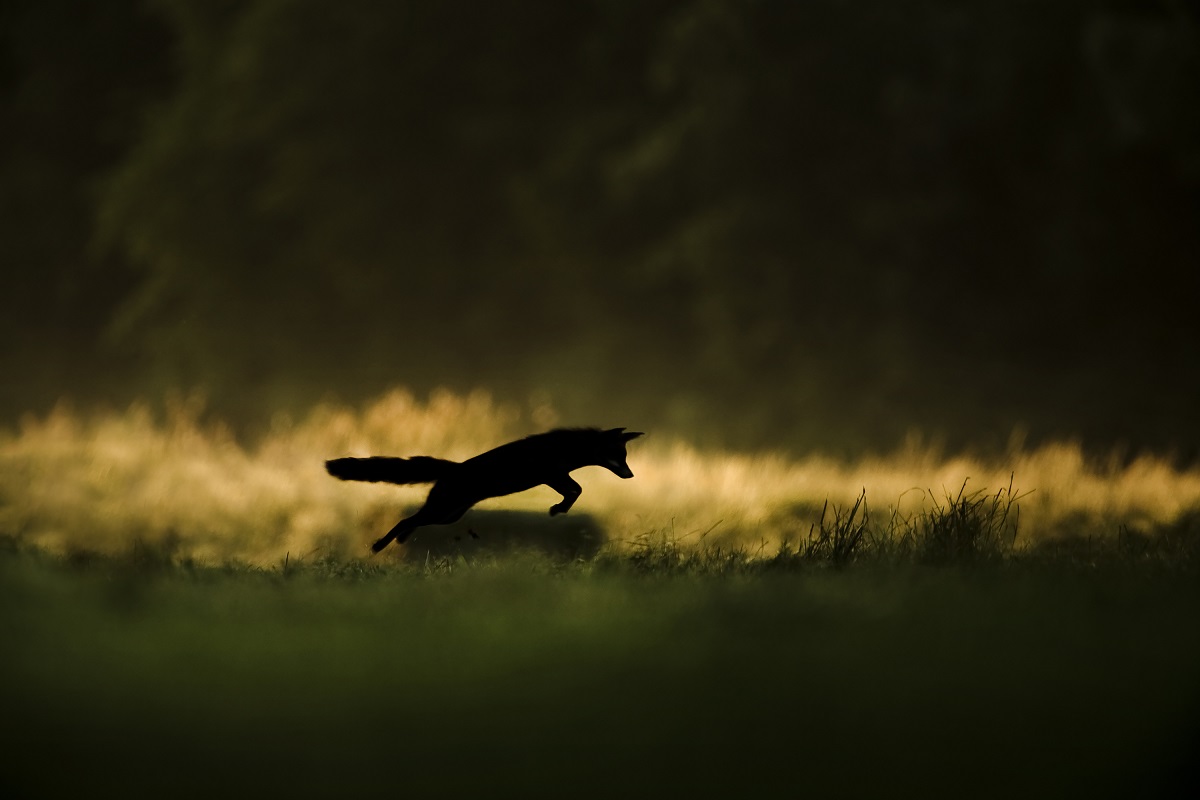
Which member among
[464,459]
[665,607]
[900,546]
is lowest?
[665,607]

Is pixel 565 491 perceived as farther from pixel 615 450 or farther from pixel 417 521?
pixel 417 521

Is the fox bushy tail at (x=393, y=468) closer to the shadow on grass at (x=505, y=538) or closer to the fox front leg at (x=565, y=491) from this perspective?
the shadow on grass at (x=505, y=538)

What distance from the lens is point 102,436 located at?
6375 millimetres

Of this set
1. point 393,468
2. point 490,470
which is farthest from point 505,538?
point 393,468

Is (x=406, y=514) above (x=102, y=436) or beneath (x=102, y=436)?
beneath

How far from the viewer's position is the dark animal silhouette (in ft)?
18.1

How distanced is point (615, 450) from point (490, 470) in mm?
610

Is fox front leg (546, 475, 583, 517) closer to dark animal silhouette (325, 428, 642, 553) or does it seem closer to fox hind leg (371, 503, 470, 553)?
dark animal silhouette (325, 428, 642, 553)

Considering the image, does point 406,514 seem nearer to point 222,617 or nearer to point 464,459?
point 464,459

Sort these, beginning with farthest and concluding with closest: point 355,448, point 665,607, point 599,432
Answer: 1. point 355,448
2. point 599,432
3. point 665,607

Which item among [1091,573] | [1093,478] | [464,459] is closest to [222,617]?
[464,459]

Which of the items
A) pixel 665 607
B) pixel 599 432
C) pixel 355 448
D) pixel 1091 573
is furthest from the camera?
pixel 355 448

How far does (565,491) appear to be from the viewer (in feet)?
Result: 18.6

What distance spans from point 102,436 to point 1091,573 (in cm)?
463
